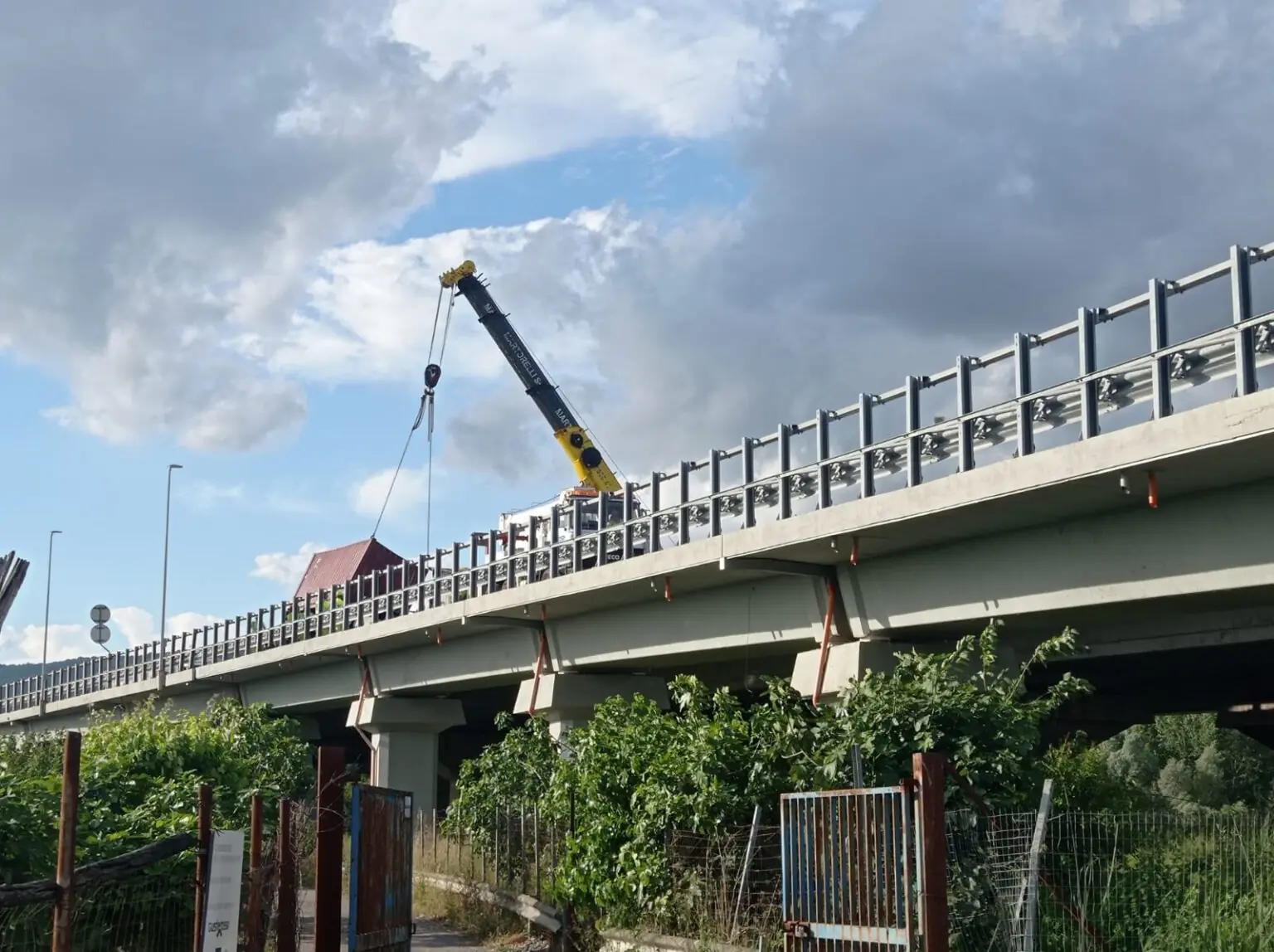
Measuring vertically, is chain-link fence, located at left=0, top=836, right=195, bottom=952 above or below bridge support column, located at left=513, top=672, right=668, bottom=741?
below

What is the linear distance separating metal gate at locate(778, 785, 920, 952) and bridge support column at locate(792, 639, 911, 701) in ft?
24.3

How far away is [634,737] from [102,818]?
6.77m

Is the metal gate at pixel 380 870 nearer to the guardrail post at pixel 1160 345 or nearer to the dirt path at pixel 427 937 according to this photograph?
the dirt path at pixel 427 937

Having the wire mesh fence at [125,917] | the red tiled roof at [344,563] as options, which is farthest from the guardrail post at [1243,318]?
the red tiled roof at [344,563]

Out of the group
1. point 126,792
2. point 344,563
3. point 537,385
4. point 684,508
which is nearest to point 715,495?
point 684,508

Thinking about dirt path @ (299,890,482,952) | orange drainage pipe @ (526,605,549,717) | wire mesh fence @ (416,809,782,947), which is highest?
orange drainage pipe @ (526,605,549,717)

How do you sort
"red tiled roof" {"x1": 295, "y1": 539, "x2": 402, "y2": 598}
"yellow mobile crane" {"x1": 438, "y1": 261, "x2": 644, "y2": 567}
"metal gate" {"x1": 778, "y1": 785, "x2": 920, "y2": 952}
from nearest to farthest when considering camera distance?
"metal gate" {"x1": 778, "y1": 785, "x2": 920, "y2": 952}, "yellow mobile crane" {"x1": 438, "y1": 261, "x2": 644, "y2": 567}, "red tiled roof" {"x1": 295, "y1": 539, "x2": 402, "y2": 598}

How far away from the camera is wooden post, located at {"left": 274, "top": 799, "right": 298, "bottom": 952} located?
1134 centimetres

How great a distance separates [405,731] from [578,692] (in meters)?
9.96

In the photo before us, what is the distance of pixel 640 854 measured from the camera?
17.0 metres

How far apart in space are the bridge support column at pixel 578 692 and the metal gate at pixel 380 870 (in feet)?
44.6

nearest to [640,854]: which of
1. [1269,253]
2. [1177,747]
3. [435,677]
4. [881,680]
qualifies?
[881,680]

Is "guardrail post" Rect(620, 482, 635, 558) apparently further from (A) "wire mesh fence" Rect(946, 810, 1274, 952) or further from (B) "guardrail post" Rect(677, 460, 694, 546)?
(A) "wire mesh fence" Rect(946, 810, 1274, 952)

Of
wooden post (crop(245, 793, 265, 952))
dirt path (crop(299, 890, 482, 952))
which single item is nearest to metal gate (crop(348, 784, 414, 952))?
wooden post (crop(245, 793, 265, 952))
